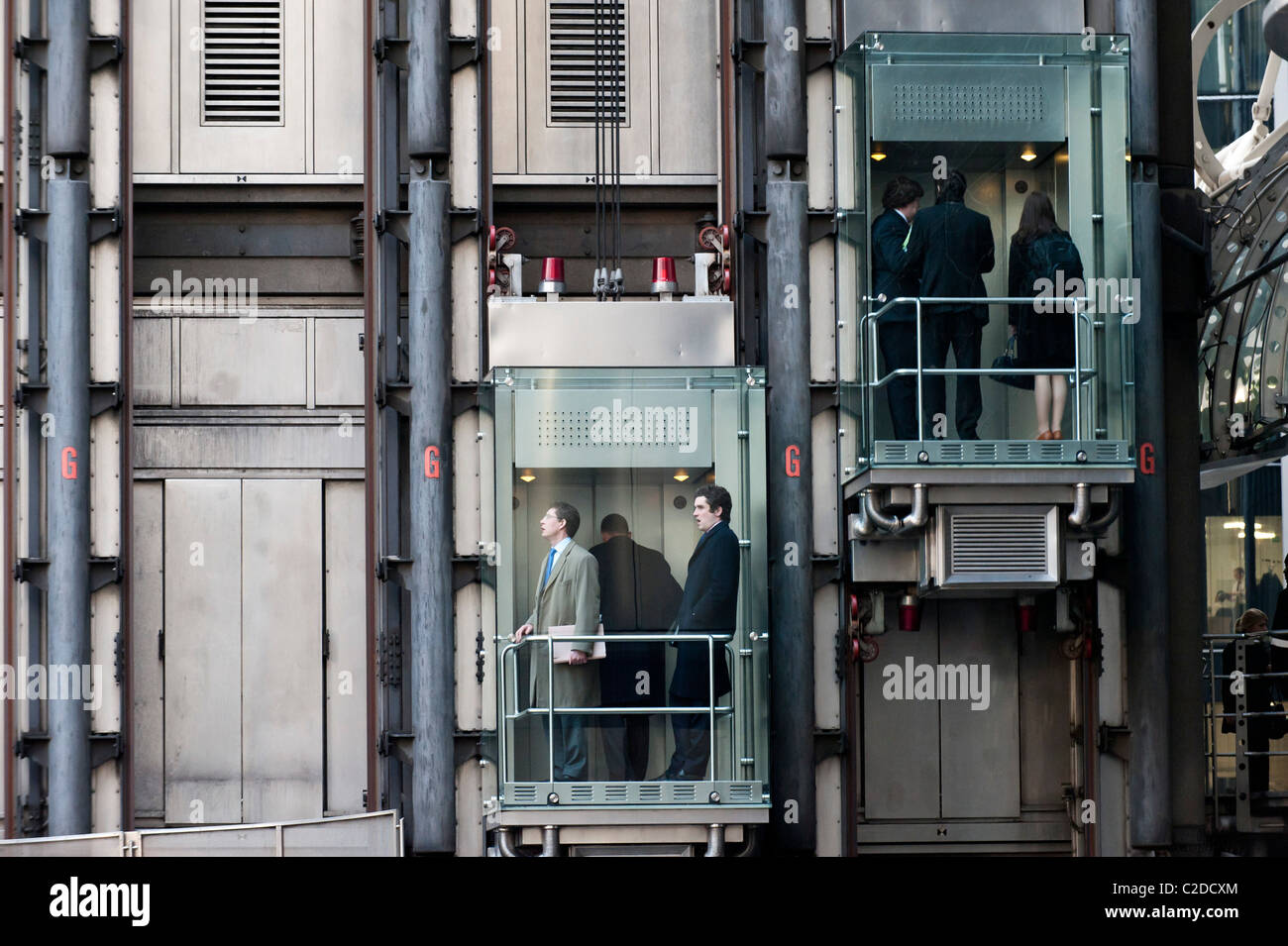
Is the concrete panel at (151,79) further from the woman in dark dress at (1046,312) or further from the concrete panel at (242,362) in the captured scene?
the woman in dark dress at (1046,312)

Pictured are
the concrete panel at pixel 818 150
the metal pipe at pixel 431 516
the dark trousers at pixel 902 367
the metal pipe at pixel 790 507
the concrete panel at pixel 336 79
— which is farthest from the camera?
the concrete panel at pixel 336 79

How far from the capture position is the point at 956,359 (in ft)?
43.0

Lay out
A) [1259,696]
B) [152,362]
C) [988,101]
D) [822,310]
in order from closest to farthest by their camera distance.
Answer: [988,101], [822,310], [1259,696], [152,362]

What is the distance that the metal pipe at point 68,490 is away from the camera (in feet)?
47.0

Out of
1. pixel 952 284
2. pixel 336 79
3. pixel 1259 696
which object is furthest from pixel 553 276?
pixel 1259 696

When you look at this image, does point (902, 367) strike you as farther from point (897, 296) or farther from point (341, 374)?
point (341, 374)

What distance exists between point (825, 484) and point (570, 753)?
343cm

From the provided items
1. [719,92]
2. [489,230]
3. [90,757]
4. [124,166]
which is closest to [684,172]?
[719,92]

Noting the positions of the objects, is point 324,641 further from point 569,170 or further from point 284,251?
point 569,170

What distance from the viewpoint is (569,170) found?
15.5m

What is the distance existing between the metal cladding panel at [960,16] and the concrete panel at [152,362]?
6.71 metres

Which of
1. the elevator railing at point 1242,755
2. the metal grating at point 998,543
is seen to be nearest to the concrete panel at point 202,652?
the metal grating at point 998,543

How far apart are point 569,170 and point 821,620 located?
4.73 m

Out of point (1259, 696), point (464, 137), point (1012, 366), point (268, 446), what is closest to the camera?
point (1012, 366)
